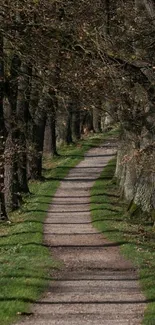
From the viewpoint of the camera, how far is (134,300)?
43.6 ft

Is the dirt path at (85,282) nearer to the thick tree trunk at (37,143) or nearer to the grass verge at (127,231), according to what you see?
the grass verge at (127,231)

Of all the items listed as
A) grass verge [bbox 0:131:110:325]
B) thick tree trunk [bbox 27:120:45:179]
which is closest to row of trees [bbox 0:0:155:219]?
grass verge [bbox 0:131:110:325]

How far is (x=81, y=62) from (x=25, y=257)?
5573 mm

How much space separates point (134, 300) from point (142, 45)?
7.04 m

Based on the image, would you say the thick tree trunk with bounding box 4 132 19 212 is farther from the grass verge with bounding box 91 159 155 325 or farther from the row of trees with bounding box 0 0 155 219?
the grass verge with bounding box 91 159 155 325

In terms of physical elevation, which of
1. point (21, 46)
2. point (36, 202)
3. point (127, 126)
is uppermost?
point (21, 46)

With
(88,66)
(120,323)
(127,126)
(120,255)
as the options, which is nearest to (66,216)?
(127,126)

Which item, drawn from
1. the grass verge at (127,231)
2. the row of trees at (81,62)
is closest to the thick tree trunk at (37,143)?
the grass verge at (127,231)

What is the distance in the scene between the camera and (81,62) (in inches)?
542

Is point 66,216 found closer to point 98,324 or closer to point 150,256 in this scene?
point 150,256

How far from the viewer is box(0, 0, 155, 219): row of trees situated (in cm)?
1185

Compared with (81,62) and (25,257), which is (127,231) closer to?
(25,257)

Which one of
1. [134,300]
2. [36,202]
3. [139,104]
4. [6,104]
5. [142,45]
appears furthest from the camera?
[36,202]

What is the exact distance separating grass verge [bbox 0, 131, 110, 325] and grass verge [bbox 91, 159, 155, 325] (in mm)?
1721
